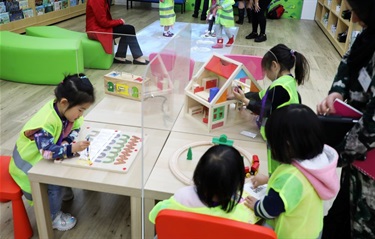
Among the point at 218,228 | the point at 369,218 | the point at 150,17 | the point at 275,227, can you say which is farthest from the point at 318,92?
the point at 150,17

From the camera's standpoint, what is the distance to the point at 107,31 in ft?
13.3

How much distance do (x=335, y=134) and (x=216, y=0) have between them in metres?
4.40

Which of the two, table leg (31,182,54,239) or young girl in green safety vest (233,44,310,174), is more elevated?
young girl in green safety vest (233,44,310,174)

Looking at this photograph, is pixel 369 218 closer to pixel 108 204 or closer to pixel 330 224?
pixel 330 224

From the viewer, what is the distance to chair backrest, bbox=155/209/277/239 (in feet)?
2.95

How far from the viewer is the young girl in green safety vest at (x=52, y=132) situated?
145 centimetres

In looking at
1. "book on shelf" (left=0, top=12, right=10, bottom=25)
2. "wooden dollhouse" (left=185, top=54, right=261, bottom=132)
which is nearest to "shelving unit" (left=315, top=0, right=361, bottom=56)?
"wooden dollhouse" (left=185, top=54, right=261, bottom=132)

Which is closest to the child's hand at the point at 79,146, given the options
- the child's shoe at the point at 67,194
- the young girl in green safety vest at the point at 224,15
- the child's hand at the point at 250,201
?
the child's shoe at the point at 67,194

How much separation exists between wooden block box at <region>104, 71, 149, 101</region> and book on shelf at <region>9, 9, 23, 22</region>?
330cm

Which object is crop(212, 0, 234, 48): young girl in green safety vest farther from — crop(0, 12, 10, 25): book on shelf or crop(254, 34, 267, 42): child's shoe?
crop(0, 12, 10, 25): book on shelf

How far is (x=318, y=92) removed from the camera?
3527mm

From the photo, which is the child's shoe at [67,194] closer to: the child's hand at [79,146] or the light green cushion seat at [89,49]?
the child's hand at [79,146]

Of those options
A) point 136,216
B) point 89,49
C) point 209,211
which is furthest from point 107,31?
point 209,211

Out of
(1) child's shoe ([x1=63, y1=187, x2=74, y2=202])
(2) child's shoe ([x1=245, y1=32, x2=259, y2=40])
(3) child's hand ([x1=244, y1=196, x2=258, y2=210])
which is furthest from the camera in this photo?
(2) child's shoe ([x1=245, y1=32, x2=259, y2=40])
